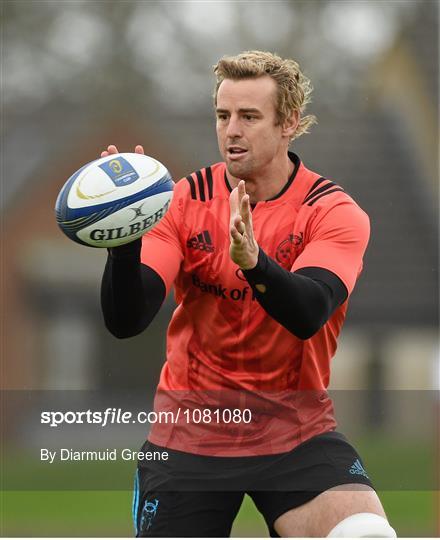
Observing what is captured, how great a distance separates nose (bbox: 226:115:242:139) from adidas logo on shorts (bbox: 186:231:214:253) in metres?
0.39

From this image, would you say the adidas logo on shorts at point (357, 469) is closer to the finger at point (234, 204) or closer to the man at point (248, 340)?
the man at point (248, 340)

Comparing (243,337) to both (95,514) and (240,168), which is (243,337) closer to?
(240,168)

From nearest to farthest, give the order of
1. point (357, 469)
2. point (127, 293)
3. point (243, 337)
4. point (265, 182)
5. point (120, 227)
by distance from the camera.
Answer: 1. point (120, 227)
2. point (127, 293)
3. point (357, 469)
4. point (243, 337)
5. point (265, 182)

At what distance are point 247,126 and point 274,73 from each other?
0.29 metres

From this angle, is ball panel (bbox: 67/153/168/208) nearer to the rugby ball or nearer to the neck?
the rugby ball

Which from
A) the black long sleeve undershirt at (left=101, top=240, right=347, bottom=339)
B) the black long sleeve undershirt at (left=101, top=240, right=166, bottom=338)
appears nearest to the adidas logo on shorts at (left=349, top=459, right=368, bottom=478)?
the black long sleeve undershirt at (left=101, top=240, right=347, bottom=339)

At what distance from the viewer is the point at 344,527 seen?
11.8 ft

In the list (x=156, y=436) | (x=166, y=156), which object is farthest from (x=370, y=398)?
(x=156, y=436)

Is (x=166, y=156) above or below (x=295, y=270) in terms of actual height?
above

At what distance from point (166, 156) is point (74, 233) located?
701cm

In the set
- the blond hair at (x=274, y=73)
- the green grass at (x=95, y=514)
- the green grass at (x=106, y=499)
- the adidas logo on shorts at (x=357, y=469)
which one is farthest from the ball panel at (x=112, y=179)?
the green grass at (x=95, y=514)

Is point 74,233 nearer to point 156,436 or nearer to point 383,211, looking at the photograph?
point 156,436

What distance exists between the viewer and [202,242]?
4.03 meters

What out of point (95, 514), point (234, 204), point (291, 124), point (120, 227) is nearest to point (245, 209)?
point (234, 204)
